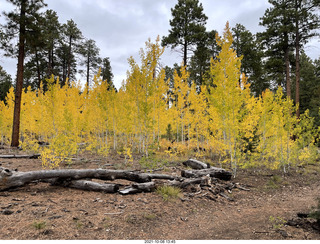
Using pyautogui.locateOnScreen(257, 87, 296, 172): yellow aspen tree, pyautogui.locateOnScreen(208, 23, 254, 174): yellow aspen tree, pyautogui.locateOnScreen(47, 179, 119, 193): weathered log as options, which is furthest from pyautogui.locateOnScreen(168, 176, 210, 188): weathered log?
pyautogui.locateOnScreen(257, 87, 296, 172): yellow aspen tree

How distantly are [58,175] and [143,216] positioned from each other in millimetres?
2716

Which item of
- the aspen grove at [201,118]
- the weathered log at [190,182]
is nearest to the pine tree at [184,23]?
the aspen grove at [201,118]

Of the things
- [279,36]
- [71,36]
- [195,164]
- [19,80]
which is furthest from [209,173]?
[71,36]

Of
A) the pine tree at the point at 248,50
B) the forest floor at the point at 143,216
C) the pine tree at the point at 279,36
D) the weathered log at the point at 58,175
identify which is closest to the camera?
the forest floor at the point at 143,216

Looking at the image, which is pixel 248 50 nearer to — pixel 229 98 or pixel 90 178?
pixel 229 98

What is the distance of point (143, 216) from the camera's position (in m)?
4.18

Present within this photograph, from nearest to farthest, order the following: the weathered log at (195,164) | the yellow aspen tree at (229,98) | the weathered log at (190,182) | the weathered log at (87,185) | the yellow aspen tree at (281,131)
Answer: the weathered log at (87,185), the weathered log at (190,182), the yellow aspen tree at (229,98), the weathered log at (195,164), the yellow aspen tree at (281,131)

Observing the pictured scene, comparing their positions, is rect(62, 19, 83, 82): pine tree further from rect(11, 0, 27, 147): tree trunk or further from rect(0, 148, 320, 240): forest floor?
rect(0, 148, 320, 240): forest floor

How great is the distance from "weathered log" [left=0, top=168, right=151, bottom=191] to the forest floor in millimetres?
303

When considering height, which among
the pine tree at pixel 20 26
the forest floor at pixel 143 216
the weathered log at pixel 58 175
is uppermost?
the pine tree at pixel 20 26

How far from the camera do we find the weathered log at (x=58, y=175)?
183 inches

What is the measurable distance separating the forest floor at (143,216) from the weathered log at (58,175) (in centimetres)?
30

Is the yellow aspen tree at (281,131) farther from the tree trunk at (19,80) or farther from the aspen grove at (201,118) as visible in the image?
the tree trunk at (19,80)

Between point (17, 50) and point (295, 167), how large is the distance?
68.0 feet
